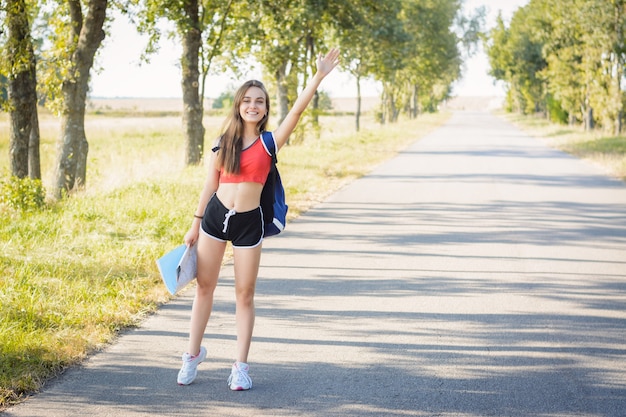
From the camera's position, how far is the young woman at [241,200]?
4641mm

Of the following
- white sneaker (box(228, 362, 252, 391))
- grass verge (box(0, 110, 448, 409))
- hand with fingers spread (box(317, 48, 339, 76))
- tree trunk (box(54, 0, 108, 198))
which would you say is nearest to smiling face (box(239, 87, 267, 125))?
hand with fingers spread (box(317, 48, 339, 76))

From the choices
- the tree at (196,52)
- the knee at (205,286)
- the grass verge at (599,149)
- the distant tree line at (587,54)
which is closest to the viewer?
the knee at (205,286)

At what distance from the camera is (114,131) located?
46375 millimetres

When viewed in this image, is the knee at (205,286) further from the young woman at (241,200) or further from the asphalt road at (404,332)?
the asphalt road at (404,332)

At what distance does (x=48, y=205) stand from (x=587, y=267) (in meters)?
7.63

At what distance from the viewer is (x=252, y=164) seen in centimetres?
463

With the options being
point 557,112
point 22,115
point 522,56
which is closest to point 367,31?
point 22,115

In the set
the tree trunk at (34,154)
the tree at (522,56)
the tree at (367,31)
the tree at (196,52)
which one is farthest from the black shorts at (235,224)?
the tree at (522,56)

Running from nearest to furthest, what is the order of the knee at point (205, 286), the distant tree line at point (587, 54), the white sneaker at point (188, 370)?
the white sneaker at point (188, 370) < the knee at point (205, 286) < the distant tree line at point (587, 54)

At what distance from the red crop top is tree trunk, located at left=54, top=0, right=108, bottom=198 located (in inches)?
372

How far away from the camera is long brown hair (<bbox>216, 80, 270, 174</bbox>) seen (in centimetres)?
459

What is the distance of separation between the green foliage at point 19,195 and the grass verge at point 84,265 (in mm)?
139

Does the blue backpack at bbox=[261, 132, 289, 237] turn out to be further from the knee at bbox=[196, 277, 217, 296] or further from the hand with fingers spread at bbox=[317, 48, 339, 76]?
the hand with fingers spread at bbox=[317, 48, 339, 76]

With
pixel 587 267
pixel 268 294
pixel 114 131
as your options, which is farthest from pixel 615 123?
pixel 268 294
